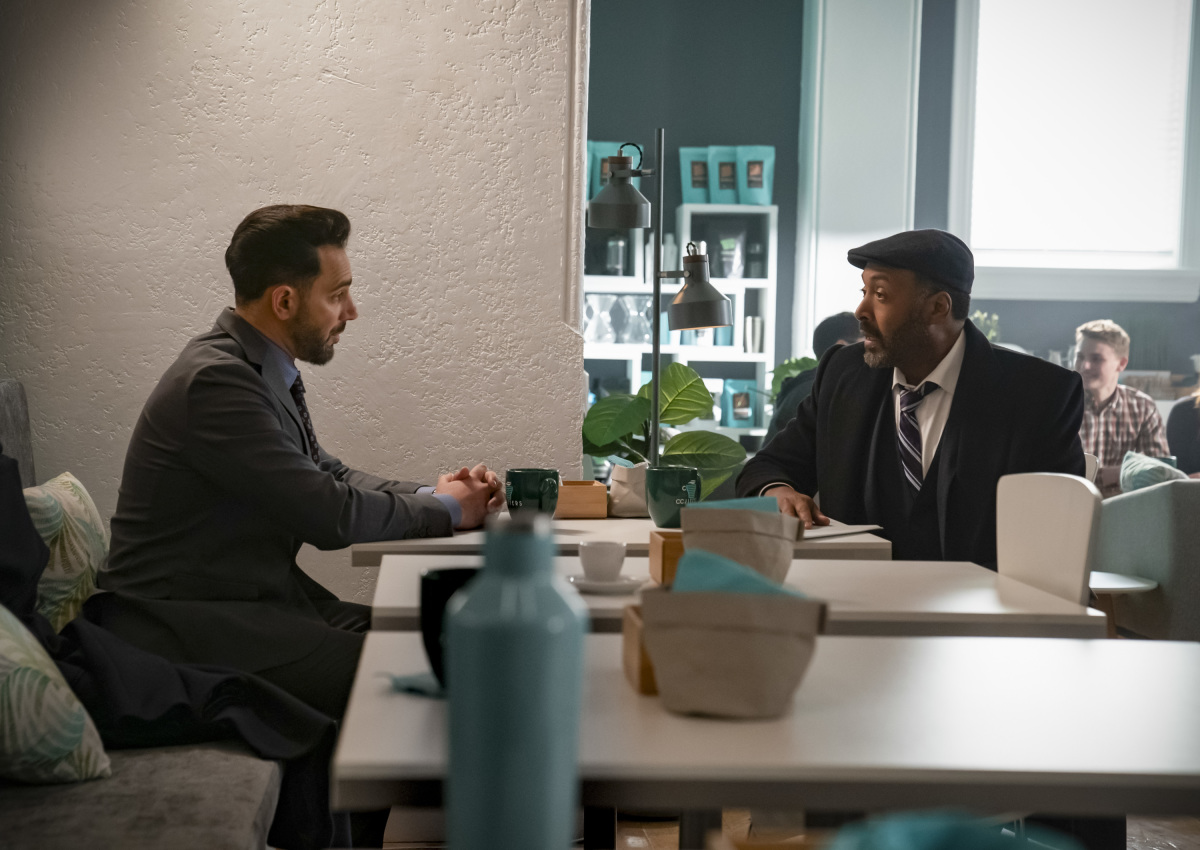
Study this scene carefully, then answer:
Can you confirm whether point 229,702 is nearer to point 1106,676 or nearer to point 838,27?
point 1106,676

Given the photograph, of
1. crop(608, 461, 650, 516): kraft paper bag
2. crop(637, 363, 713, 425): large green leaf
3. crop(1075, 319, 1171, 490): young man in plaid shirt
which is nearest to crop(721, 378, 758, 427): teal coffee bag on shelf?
crop(1075, 319, 1171, 490): young man in plaid shirt

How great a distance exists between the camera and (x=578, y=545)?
6.49ft

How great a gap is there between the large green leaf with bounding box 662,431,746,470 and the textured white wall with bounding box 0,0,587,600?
21.6 inches

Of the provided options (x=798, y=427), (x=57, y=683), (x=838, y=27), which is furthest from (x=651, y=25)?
(x=57, y=683)

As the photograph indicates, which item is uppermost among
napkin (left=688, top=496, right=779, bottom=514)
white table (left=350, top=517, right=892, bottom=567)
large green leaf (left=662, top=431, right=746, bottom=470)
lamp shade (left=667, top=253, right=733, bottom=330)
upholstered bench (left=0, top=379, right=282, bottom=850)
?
lamp shade (left=667, top=253, right=733, bottom=330)

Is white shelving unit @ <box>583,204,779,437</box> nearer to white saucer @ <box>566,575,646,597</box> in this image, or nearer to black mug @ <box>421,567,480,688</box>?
white saucer @ <box>566,575,646,597</box>

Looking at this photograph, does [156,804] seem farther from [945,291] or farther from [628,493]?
[945,291]

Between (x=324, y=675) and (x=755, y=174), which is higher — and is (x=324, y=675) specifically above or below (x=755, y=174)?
→ below

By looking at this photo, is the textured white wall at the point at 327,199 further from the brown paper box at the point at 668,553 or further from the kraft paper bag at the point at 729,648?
the kraft paper bag at the point at 729,648

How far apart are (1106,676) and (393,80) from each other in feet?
8.69

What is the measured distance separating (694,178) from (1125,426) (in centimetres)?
300

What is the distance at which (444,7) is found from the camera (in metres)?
3.26

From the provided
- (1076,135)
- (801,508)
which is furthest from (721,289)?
(801,508)

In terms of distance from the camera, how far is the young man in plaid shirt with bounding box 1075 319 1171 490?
20.3 feet
